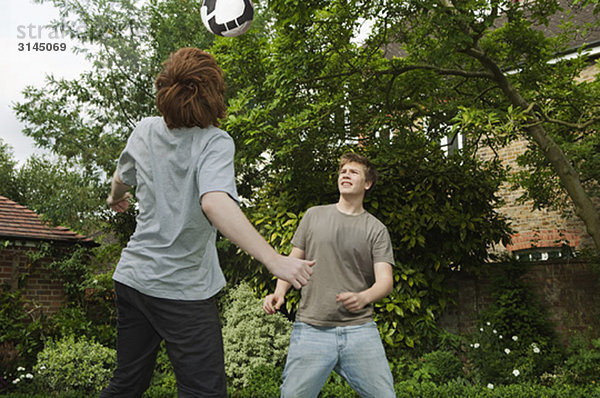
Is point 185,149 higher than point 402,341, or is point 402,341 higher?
point 185,149

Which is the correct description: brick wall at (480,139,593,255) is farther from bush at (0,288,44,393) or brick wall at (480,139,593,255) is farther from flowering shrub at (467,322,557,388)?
bush at (0,288,44,393)

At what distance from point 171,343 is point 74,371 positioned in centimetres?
596

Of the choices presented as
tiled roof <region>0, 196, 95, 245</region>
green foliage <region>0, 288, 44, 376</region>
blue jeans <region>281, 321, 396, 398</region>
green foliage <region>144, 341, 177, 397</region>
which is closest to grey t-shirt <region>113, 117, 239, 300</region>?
blue jeans <region>281, 321, 396, 398</region>

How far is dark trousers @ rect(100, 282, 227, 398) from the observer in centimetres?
212

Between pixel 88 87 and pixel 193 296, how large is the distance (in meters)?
10.8

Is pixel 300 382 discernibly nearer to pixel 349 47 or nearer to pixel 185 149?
pixel 185 149

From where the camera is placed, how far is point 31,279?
10.5 meters

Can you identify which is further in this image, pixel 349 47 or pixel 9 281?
pixel 9 281

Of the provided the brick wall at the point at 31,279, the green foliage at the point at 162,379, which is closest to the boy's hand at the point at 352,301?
the green foliage at the point at 162,379

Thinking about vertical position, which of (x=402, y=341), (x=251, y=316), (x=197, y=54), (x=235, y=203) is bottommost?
(x=402, y=341)

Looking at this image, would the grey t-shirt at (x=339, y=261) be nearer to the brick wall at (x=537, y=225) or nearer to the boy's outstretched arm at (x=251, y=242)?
the boy's outstretched arm at (x=251, y=242)

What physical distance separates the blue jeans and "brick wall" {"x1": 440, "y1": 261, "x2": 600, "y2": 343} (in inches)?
199

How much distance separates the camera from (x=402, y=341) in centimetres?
748

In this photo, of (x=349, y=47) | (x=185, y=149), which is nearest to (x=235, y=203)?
(x=185, y=149)
